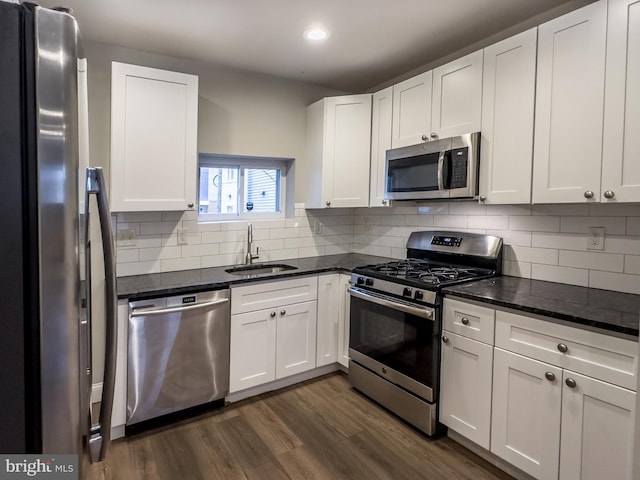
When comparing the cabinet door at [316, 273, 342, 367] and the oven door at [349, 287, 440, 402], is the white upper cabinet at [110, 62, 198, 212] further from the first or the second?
the oven door at [349, 287, 440, 402]

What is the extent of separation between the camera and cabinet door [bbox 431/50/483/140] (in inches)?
93.5

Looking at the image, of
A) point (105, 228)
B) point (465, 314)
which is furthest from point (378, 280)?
point (105, 228)

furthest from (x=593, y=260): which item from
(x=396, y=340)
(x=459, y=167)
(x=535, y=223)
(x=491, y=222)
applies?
(x=396, y=340)

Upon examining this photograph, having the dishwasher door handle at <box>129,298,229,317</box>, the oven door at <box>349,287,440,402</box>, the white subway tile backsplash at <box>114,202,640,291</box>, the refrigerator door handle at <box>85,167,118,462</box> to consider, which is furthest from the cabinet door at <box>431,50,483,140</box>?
the refrigerator door handle at <box>85,167,118,462</box>

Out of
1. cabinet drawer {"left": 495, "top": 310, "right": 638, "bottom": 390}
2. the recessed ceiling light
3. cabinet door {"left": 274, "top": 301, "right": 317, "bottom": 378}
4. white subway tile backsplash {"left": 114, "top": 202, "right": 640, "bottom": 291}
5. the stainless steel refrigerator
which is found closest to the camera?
the stainless steel refrigerator

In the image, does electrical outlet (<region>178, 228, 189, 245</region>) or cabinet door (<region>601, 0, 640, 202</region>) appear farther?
electrical outlet (<region>178, 228, 189, 245</region>)

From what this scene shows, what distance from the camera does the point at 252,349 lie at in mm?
2660

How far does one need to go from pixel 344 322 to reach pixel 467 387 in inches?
43.5

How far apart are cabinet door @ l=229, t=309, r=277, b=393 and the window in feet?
3.26

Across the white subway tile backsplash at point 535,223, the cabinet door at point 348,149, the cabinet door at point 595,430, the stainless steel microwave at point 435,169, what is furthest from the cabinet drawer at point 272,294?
the cabinet door at point 595,430

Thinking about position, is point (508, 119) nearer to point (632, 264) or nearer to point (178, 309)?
point (632, 264)

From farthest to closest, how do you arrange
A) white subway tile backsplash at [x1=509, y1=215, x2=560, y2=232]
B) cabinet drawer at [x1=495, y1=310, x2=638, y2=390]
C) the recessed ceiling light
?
1. the recessed ceiling light
2. white subway tile backsplash at [x1=509, y1=215, x2=560, y2=232]
3. cabinet drawer at [x1=495, y1=310, x2=638, y2=390]

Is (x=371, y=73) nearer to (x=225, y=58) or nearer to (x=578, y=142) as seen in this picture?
(x=225, y=58)

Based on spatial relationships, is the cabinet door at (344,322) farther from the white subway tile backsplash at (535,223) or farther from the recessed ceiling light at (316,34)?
the recessed ceiling light at (316,34)
